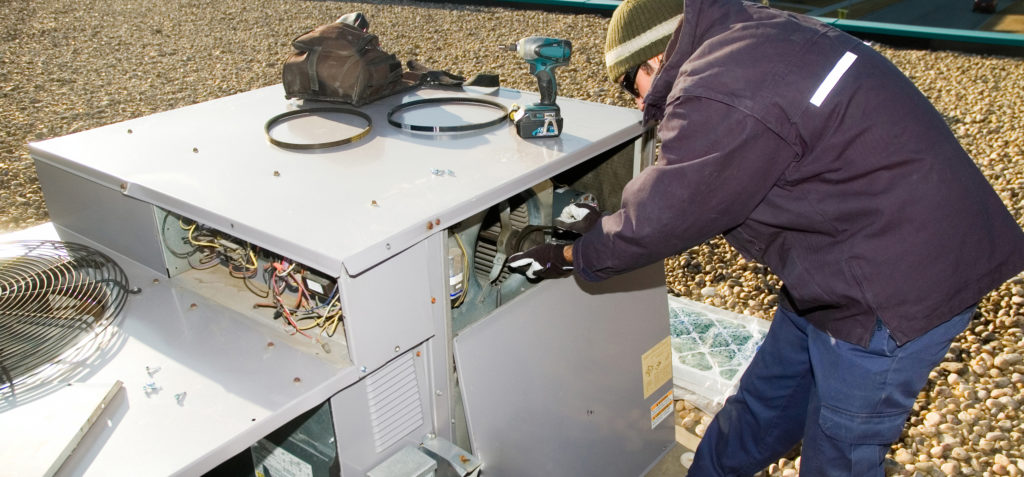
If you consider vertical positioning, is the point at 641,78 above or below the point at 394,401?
above

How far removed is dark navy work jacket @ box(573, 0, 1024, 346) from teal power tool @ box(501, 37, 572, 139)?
11.8 inches

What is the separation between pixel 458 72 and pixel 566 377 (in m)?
4.67

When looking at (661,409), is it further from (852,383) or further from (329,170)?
(329,170)

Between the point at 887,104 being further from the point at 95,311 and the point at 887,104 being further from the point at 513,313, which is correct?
the point at 95,311

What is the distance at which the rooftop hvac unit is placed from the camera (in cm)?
134

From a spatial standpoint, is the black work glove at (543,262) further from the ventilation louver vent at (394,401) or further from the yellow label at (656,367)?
the yellow label at (656,367)

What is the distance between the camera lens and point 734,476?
2.14 meters

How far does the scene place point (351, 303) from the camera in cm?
133

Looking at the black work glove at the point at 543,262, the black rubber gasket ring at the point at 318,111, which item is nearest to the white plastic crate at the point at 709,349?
the black work glove at the point at 543,262

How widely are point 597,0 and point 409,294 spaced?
268 inches

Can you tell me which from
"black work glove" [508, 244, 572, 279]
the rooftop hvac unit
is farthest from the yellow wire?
"black work glove" [508, 244, 572, 279]

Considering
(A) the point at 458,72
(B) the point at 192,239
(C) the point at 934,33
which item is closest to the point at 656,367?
(B) the point at 192,239

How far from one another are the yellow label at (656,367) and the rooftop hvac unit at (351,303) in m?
0.01

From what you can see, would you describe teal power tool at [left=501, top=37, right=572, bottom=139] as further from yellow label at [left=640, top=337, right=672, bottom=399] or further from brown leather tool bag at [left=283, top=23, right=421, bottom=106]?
yellow label at [left=640, top=337, right=672, bottom=399]
